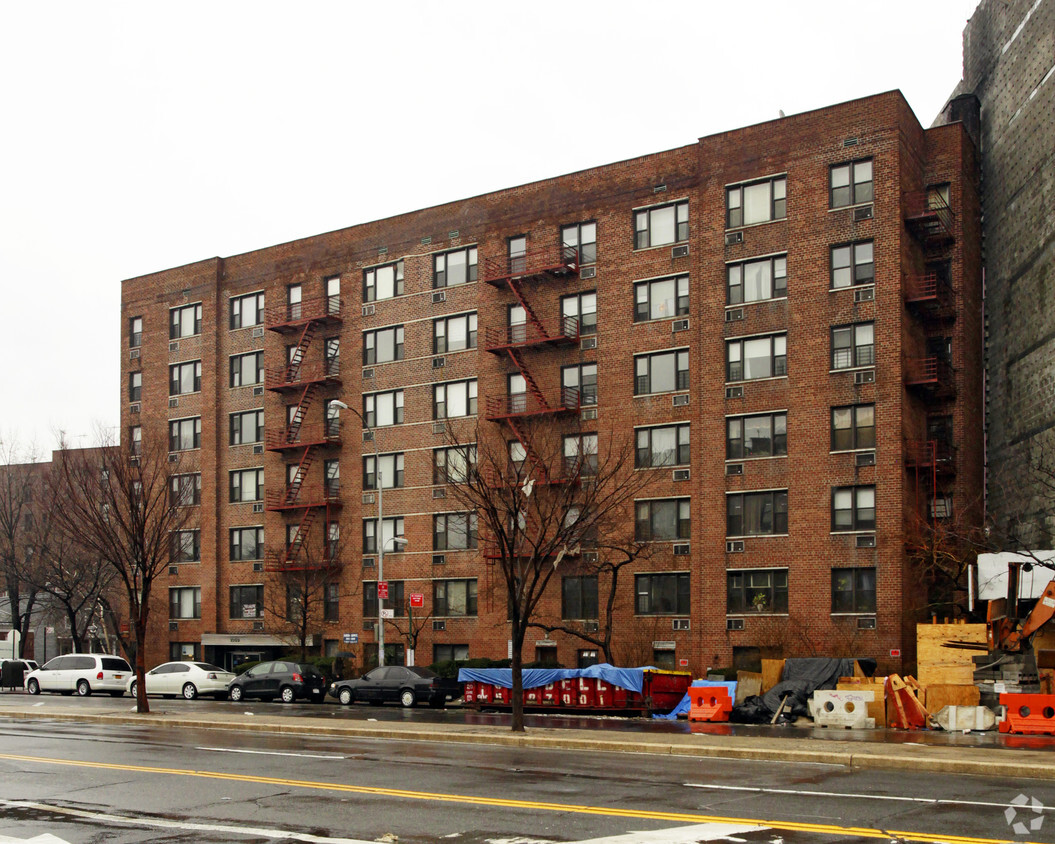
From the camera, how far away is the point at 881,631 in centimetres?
3819

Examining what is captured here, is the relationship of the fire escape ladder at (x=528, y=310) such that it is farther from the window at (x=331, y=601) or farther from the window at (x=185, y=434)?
the window at (x=185, y=434)

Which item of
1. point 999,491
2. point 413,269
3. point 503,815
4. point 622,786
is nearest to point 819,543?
point 999,491

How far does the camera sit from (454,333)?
50031mm

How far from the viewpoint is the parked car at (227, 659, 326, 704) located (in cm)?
4097

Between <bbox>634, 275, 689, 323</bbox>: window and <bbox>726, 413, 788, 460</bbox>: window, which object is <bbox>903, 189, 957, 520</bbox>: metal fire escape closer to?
<bbox>726, 413, 788, 460</bbox>: window

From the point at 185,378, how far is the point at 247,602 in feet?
42.0

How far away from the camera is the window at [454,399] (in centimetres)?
4900

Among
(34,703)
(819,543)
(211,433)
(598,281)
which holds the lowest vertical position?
(34,703)

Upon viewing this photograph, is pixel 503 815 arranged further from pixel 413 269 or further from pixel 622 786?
pixel 413 269

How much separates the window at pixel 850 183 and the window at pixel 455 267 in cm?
1636

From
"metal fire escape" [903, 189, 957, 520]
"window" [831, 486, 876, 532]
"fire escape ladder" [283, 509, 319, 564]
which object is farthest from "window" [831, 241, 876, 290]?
"fire escape ladder" [283, 509, 319, 564]

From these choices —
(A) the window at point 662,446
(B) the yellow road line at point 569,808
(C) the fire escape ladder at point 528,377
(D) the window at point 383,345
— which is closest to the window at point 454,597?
(C) the fire escape ladder at point 528,377

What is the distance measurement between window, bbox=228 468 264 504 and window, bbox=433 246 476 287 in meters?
14.0

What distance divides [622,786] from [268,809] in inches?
188
